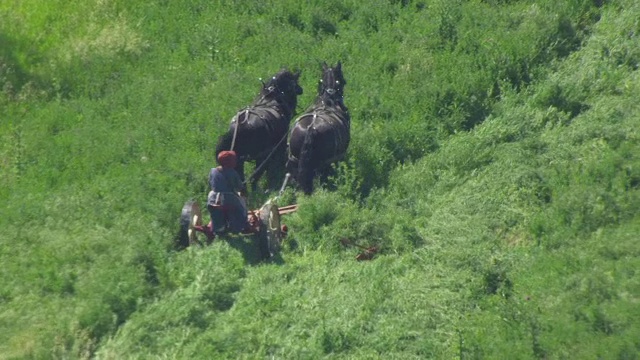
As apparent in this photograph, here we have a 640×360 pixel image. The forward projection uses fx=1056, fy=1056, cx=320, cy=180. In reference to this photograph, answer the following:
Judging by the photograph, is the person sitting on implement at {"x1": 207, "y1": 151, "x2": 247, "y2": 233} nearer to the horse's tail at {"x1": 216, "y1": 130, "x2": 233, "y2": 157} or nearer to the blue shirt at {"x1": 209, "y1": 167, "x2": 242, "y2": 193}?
the blue shirt at {"x1": 209, "y1": 167, "x2": 242, "y2": 193}

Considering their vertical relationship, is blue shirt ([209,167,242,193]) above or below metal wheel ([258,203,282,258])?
above

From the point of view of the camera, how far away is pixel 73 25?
814 inches

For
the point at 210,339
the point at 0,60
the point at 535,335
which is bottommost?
the point at 0,60

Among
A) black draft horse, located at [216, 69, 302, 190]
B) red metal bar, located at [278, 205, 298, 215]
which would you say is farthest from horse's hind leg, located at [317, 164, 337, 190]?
black draft horse, located at [216, 69, 302, 190]

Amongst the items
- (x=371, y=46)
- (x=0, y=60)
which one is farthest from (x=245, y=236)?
(x=0, y=60)

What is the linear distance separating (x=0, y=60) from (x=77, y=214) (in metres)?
6.57

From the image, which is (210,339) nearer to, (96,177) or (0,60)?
(96,177)

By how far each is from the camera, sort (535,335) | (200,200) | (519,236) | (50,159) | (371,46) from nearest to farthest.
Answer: (535,335) → (519,236) → (200,200) → (50,159) → (371,46)

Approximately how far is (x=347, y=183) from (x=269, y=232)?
5.74 ft

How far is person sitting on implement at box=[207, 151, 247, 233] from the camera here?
12672 millimetres

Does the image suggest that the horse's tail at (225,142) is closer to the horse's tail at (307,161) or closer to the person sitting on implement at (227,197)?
the horse's tail at (307,161)

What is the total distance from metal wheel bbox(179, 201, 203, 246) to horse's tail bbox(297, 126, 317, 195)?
175cm

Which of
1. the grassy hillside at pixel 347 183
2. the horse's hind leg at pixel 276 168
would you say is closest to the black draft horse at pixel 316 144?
the grassy hillside at pixel 347 183

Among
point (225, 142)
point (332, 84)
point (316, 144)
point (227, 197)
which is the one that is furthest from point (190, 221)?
point (332, 84)
